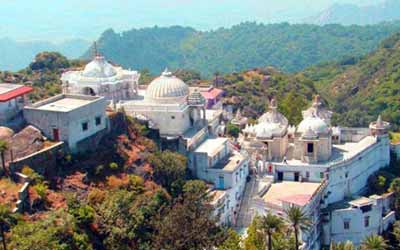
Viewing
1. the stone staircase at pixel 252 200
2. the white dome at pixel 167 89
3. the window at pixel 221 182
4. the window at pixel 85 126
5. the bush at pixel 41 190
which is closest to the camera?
the bush at pixel 41 190

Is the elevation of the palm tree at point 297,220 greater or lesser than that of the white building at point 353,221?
greater

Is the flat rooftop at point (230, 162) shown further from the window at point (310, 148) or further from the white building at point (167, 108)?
the window at point (310, 148)

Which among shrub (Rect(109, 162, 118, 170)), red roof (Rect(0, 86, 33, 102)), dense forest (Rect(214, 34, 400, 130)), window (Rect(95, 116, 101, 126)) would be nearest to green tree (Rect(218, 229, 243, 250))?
shrub (Rect(109, 162, 118, 170))

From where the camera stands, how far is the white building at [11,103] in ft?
157

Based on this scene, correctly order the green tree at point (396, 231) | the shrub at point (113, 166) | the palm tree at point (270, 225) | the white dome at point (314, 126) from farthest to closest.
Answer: the white dome at point (314, 126)
the green tree at point (396, 231)
the shrub at point (113, 166)
the palm tree at point (270, 225)

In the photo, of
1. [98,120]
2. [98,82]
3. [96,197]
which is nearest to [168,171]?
[98,120]

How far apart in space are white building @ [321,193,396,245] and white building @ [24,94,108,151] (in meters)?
19.5

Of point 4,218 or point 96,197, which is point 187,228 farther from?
point 4,218

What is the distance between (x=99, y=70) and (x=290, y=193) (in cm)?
2027

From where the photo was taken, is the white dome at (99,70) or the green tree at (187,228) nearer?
the green tree at (187,228)

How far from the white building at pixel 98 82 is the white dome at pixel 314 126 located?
55.1ft

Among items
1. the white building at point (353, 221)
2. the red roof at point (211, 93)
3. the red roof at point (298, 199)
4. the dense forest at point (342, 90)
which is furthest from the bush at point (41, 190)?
the red roof at point (211, 93)

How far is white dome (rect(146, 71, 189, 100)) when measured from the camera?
2249 inches

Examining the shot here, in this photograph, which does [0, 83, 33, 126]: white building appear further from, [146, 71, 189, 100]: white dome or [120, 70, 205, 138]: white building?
[146, 71, 189, 100]: white dome
